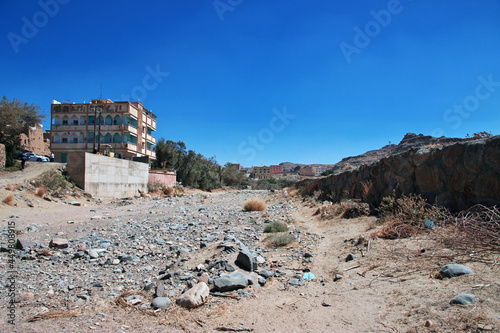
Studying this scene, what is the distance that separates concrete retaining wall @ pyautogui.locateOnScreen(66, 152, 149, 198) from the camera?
683 inches

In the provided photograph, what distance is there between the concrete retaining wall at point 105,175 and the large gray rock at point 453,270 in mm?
18914

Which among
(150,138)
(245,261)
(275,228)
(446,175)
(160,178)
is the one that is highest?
(150,138)

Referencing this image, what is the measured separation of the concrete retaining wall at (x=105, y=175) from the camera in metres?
17.4

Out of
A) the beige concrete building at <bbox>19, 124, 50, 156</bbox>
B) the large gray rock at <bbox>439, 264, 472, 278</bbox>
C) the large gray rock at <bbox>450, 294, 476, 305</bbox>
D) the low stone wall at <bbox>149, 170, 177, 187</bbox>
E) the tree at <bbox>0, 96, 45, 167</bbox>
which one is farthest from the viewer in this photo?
the beige concrete building at <bbox>19, 124, 50, 156</bbox>

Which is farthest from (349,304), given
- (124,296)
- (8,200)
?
(8,200)

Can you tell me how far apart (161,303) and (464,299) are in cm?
323

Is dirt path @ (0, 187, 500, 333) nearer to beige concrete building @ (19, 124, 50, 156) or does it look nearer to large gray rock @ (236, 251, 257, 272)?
large gray rock @ (236, 251, 257, 272)

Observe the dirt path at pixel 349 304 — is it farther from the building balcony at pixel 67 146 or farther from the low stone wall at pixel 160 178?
the building balcony at pixel 67 146

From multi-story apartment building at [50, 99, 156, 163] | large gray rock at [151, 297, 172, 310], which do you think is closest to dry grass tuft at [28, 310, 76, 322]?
large gray rock at [151, 297, 172, 310]

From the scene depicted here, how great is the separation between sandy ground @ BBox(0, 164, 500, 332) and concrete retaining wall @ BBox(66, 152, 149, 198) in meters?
16.2

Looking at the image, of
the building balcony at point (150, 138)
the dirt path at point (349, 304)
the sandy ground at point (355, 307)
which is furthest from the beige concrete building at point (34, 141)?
the sandy ground at point (355, 307)

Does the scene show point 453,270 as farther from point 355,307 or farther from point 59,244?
point 59,244

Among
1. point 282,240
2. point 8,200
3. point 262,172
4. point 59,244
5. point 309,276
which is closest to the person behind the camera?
point 309,276

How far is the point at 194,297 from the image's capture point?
338 centimetres
